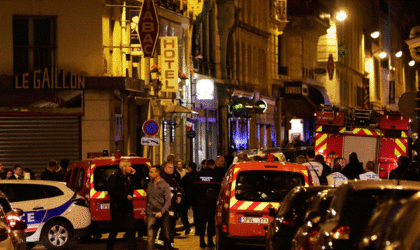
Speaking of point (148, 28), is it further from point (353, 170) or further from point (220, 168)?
point (220, 168)

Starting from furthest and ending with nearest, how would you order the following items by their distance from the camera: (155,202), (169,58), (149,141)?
(169,58) < (149,141) < (155,202)

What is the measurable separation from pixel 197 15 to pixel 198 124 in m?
4.91

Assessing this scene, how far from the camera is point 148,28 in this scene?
2833 cm

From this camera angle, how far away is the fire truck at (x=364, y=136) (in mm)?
25984

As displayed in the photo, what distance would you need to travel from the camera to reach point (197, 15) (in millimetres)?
38875

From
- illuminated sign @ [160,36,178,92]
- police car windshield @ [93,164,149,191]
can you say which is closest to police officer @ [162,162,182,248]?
police car windshield @ [93,164,149,191]

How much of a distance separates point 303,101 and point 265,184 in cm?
4117

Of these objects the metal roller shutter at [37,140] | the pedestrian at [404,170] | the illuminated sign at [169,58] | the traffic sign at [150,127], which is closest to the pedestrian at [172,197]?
the pedestrian at [404,170]

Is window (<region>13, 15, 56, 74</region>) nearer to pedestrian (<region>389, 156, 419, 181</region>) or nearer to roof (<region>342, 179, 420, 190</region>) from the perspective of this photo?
pedestrian (<region>389, 156, 419, 181</region>)

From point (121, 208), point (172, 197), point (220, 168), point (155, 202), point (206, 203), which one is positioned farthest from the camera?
point (220, 168)

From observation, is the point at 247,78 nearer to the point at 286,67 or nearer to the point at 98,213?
the point at 286,67

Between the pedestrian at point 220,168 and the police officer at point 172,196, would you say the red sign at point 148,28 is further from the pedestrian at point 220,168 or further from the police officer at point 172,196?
the police officer at point 172,196

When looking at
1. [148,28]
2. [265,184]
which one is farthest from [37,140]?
[265,184]

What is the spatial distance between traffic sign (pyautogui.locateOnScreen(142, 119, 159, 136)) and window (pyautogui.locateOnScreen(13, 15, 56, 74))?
13.7 ft
